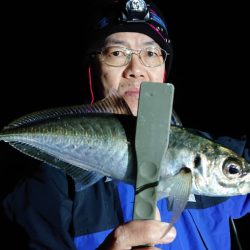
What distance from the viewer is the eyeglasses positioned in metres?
1.88

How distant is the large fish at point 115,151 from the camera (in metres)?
1.06

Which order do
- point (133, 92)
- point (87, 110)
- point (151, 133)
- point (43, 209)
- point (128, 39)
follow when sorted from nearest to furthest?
point (151, 133) < point (87, 110) < point (43, 209) < point (133, 92) < point (128, 39)

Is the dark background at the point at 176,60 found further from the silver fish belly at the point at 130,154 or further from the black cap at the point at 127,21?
the silver fish belly at the point at 130,154

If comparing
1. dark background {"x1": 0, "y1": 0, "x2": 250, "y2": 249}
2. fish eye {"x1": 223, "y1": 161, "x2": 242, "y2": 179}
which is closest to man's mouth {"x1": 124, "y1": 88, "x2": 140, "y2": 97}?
fish eye {"x1": 223, "y1": 161, "x2": 242, "y2": 179}

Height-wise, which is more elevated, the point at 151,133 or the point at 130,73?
the point at 130,73

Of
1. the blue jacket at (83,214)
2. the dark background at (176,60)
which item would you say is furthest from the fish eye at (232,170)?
the dark background at (176,60)

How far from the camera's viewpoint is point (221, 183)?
3.59 feet

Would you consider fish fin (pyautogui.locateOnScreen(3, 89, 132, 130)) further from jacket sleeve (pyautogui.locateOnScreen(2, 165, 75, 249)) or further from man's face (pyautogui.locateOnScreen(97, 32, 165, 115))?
man's face (pyautogui.locateOnScreen(97, 32, 165, 115))

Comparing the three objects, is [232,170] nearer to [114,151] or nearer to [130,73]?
[114,151]

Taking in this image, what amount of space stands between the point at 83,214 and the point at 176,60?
144 inches

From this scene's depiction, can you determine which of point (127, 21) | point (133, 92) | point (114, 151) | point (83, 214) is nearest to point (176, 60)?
point (127, 21)

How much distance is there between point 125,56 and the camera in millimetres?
1876

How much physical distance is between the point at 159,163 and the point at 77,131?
350 mm

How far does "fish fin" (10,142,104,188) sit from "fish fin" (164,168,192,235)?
0.28 metres
